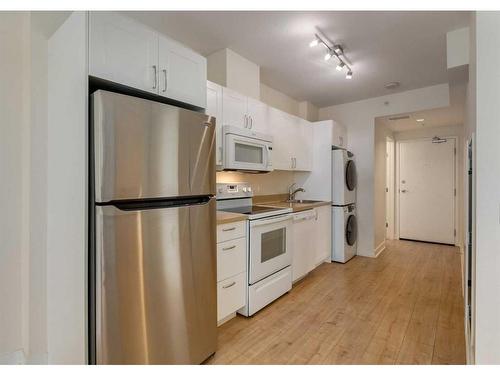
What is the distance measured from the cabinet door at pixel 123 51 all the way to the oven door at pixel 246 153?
1.02 meters

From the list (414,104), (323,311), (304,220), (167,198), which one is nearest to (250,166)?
(304,220)

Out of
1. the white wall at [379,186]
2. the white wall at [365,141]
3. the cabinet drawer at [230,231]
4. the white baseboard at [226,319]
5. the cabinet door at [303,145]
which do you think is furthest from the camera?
the white wall at [379,186]

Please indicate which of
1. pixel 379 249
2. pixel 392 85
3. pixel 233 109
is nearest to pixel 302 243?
pixel 233 109

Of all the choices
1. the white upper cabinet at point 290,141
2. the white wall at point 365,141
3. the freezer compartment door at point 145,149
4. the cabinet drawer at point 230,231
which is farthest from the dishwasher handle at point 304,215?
the freezer compartment door at point 145,149

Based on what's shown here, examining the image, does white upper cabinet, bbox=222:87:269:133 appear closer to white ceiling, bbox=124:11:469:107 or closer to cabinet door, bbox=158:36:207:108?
white ceiling, bbox=124:11:469:107

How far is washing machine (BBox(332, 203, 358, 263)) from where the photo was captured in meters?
3.83

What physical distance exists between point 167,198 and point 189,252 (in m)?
0.35

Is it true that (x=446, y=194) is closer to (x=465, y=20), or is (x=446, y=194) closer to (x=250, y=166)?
(x=465, y=20)

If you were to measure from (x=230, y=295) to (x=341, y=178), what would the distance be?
2414 mm

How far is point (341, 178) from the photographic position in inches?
149

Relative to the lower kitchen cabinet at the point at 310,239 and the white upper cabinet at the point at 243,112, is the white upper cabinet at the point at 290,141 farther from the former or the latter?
the lower kitchen cabinet at the point at 310,239

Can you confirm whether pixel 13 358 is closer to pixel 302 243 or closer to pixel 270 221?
pixel 270 221

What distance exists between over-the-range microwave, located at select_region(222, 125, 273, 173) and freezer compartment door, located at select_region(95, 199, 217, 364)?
2.90 ft

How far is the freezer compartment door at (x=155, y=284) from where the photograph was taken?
128 centimetres
